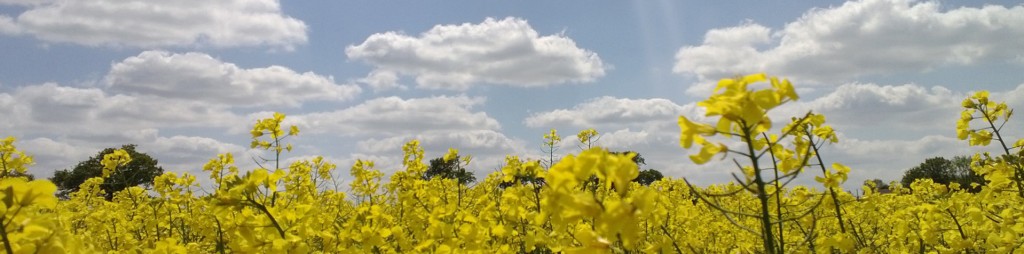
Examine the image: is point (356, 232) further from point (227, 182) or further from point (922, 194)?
point (922, 194)

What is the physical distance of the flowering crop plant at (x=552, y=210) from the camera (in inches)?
60.6

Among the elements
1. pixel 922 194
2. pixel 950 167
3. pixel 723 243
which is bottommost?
pixel 723 243

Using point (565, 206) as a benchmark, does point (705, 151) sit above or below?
above

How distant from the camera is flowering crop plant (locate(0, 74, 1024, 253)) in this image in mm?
1539

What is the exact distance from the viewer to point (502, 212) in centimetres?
487

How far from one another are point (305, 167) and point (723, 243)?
446cm

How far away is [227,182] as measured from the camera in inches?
97.4

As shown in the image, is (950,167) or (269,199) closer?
(269,199)

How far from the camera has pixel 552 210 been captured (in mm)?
1519

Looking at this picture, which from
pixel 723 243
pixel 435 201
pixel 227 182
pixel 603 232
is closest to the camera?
pixel 603 232

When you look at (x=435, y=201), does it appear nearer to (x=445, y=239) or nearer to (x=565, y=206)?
(x=445, y=239)

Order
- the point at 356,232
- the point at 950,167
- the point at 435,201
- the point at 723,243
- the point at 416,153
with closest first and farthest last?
the point at 356,232, the point at 435,201, the point at 416,153, the point at 723,243, the point at 950,167

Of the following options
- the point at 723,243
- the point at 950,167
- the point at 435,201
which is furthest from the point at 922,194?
the point at 950,167

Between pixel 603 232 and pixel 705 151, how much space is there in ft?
1.31
